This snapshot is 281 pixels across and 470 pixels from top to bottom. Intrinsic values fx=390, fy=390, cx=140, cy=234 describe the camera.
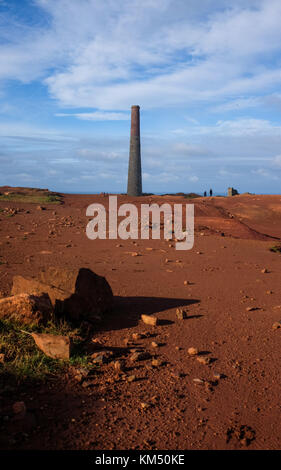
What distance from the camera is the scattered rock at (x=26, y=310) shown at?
14.5 feet

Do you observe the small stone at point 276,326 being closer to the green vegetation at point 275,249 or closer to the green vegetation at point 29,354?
the green vegetation at point 29,354

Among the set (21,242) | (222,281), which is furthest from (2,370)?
(21,242)

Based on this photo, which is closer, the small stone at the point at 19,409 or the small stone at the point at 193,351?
the small stone at the point at 19,409

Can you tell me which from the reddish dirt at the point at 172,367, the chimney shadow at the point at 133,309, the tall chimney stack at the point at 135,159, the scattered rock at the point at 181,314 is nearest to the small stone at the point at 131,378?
the reddish dirt at the point at 172,367

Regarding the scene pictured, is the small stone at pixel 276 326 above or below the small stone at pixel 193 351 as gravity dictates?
above

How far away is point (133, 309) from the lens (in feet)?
17.7

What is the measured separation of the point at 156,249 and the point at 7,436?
7399 mm

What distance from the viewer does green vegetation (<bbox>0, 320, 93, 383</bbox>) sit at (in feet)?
11.3

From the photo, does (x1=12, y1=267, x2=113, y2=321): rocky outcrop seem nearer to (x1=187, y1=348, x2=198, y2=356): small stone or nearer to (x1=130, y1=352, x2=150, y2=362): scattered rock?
(x1=130, y1=352, x2=150, y2=362): scattered rock

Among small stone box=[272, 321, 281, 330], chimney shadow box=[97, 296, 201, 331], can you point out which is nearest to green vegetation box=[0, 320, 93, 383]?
chimney shadow box=[97, 296, 201, 331]

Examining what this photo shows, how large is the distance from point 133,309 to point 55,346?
1.74 m

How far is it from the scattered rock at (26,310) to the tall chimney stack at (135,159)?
73.3ft

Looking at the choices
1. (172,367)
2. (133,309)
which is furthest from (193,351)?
(133,309)

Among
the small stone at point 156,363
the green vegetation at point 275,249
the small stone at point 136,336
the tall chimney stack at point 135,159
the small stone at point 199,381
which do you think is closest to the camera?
the small stone at point 199,381
